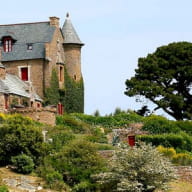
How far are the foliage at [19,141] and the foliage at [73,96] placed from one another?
23.5 metres

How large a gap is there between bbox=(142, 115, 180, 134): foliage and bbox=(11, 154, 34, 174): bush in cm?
1766

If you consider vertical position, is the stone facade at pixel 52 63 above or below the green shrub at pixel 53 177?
above

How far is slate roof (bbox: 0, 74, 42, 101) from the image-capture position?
2446 inches

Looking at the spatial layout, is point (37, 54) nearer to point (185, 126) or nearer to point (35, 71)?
point (35, 71)

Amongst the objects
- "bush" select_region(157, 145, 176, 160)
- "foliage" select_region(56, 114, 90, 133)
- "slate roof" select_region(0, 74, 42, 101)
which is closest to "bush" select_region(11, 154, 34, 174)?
"bush" select_region(157, 145, 176, 160)

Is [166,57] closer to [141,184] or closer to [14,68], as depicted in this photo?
[14,68]

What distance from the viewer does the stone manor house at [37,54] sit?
6844cm

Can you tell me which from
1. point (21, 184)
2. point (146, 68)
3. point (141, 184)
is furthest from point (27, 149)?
point (146, 68)

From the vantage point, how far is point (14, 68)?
69125mm

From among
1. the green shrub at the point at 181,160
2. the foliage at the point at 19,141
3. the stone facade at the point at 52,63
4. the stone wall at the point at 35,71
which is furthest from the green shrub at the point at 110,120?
the foliage at the point at 19,141

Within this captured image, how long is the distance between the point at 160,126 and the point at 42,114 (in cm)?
861

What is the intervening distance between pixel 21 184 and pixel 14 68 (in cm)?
2736

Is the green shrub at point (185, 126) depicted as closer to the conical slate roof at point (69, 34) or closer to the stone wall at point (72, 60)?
the stone wall at point (72, 60)

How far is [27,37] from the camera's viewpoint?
A: 69.7m
